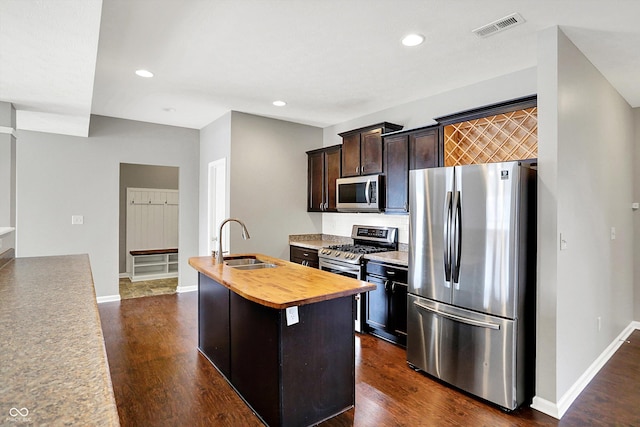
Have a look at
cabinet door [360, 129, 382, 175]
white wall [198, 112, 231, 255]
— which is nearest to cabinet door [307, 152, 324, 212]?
cabinet door [360, 129, 382, 175]

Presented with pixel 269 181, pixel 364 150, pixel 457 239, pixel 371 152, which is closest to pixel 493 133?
pixel 457 239

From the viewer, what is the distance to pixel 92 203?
504 centimetres

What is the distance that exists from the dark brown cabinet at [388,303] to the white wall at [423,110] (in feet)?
2.50

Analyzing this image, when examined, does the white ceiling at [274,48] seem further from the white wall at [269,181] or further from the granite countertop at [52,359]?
the granite countertop at [52,359]

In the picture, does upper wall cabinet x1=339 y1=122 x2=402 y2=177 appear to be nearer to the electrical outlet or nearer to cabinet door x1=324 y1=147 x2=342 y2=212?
cabinet door x1=324 y1=147 x2=342 y2=212

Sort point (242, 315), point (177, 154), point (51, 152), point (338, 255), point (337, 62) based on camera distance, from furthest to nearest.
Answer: point (177, 154), point (51, 152), point (338, 255), point (337, 62), point (242, 315)

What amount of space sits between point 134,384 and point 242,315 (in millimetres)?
1132

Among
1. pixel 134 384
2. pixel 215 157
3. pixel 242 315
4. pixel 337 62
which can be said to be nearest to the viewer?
pixel 242 315

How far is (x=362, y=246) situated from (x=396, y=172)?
44.4 inches

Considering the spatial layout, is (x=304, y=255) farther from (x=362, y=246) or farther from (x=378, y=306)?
(x=378, y=306)

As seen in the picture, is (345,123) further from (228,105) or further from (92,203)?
(92,203)

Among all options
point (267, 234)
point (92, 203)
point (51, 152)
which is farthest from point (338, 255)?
point (51, 152)

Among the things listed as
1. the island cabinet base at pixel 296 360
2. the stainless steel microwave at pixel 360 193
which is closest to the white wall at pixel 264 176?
the stainless steel microwave at pixel 360 193

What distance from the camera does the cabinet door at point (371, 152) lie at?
4191 mm
